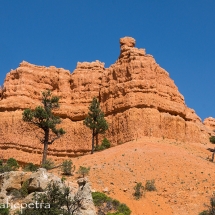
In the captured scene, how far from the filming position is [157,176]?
115ft

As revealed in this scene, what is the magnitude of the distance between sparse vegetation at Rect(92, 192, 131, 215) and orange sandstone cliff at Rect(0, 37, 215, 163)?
21780mm

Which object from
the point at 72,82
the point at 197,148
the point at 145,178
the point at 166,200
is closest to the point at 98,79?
the point at 72,82

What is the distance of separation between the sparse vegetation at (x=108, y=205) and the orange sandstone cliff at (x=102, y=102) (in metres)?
21.8

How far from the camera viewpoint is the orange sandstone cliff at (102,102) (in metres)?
53.1

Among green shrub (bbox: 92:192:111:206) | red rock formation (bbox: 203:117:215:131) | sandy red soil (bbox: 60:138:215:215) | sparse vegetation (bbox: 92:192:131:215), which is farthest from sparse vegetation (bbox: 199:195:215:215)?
red rock formation (bbox: 203:117:215:131)

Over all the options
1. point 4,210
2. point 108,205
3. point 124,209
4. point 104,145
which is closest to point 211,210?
point 124,209

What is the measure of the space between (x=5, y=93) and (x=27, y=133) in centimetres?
759

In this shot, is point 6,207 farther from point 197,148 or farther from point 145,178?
point 197,148

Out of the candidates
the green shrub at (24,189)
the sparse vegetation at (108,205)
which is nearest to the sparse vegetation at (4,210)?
the green shrub at (24,189)

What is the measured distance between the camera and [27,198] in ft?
73.7

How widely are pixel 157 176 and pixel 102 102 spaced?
24256 millimetres

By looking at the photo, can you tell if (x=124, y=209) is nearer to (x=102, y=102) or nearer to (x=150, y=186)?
(x=150, y=186)

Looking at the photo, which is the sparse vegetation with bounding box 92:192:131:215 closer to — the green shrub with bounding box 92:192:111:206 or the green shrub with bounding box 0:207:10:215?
the green shrub with bounding box 92:192:111:206

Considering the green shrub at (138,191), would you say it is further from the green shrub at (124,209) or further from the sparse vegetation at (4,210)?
the sparse vegetation at (4,210)
